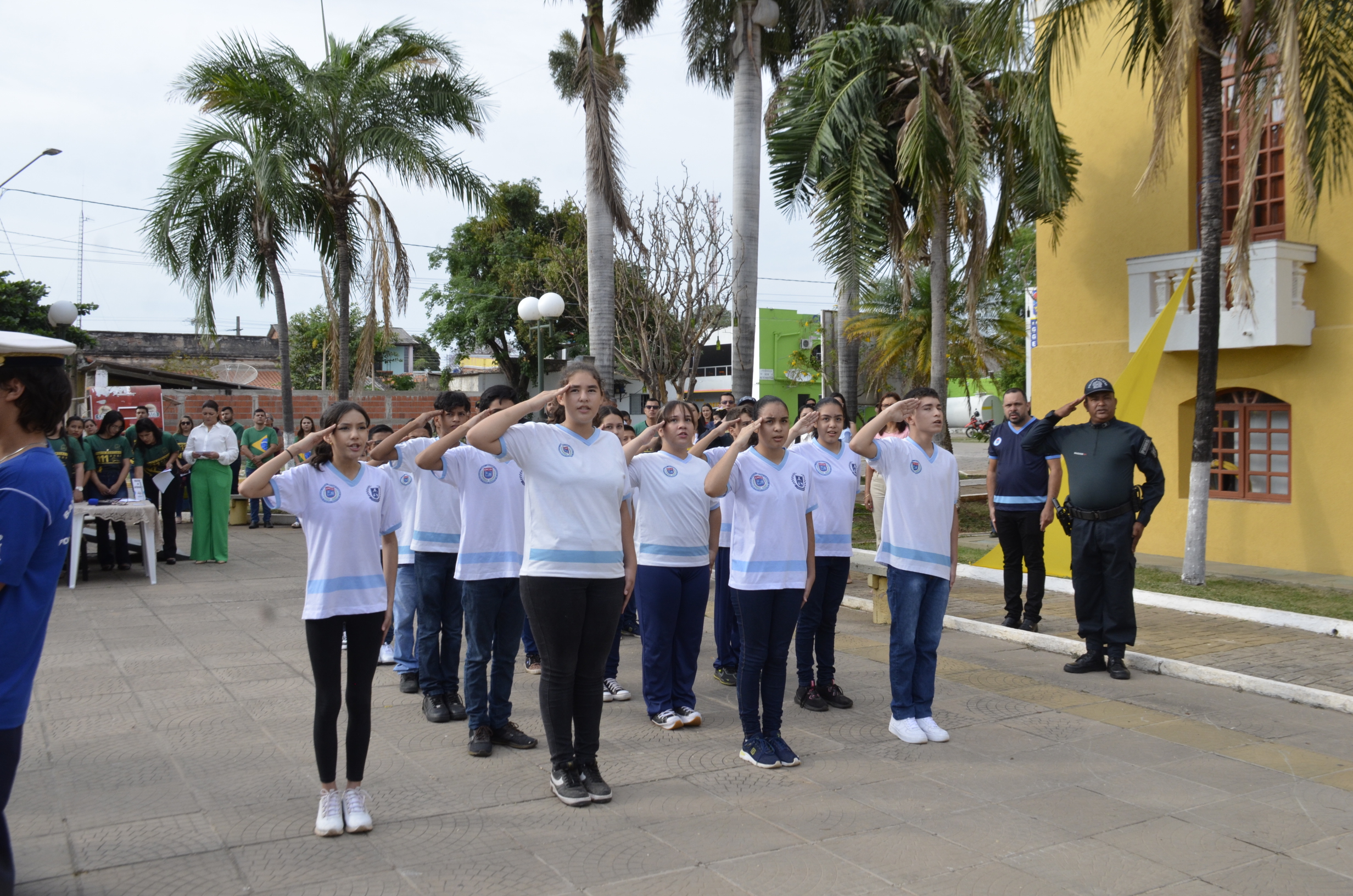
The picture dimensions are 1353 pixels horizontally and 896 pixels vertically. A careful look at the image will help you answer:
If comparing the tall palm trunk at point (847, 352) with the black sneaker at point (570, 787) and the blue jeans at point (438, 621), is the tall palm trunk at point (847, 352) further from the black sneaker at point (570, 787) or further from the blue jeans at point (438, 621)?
the black sneaker at point (570, 787)

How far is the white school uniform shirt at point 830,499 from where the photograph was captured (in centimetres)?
649

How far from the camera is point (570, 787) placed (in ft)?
15.7

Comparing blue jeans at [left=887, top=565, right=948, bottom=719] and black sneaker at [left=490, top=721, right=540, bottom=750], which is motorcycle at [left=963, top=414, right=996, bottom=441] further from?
black sneaker at [left=490, top=721, right=540, bottom=750]

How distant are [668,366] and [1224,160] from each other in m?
9.16

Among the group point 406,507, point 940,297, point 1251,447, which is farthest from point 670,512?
point 940,297

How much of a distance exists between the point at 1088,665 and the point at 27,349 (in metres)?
6.70

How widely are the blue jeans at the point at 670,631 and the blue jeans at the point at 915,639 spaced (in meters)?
1.10

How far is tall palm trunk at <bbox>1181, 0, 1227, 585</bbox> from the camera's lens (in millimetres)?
10477

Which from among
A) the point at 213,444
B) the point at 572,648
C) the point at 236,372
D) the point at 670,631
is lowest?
the point at 670,631

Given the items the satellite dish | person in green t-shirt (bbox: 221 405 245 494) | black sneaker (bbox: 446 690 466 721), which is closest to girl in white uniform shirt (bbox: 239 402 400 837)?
black sneaker (bbox: 446 690 466 721)

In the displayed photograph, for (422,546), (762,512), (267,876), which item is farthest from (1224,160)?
(267,876)

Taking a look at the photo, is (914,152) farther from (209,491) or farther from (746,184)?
(209,491)

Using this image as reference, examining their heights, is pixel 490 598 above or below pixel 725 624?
above

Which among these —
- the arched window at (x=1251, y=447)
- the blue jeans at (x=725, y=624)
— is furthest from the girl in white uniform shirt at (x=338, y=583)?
the arched window at (x=1251, y=447)
